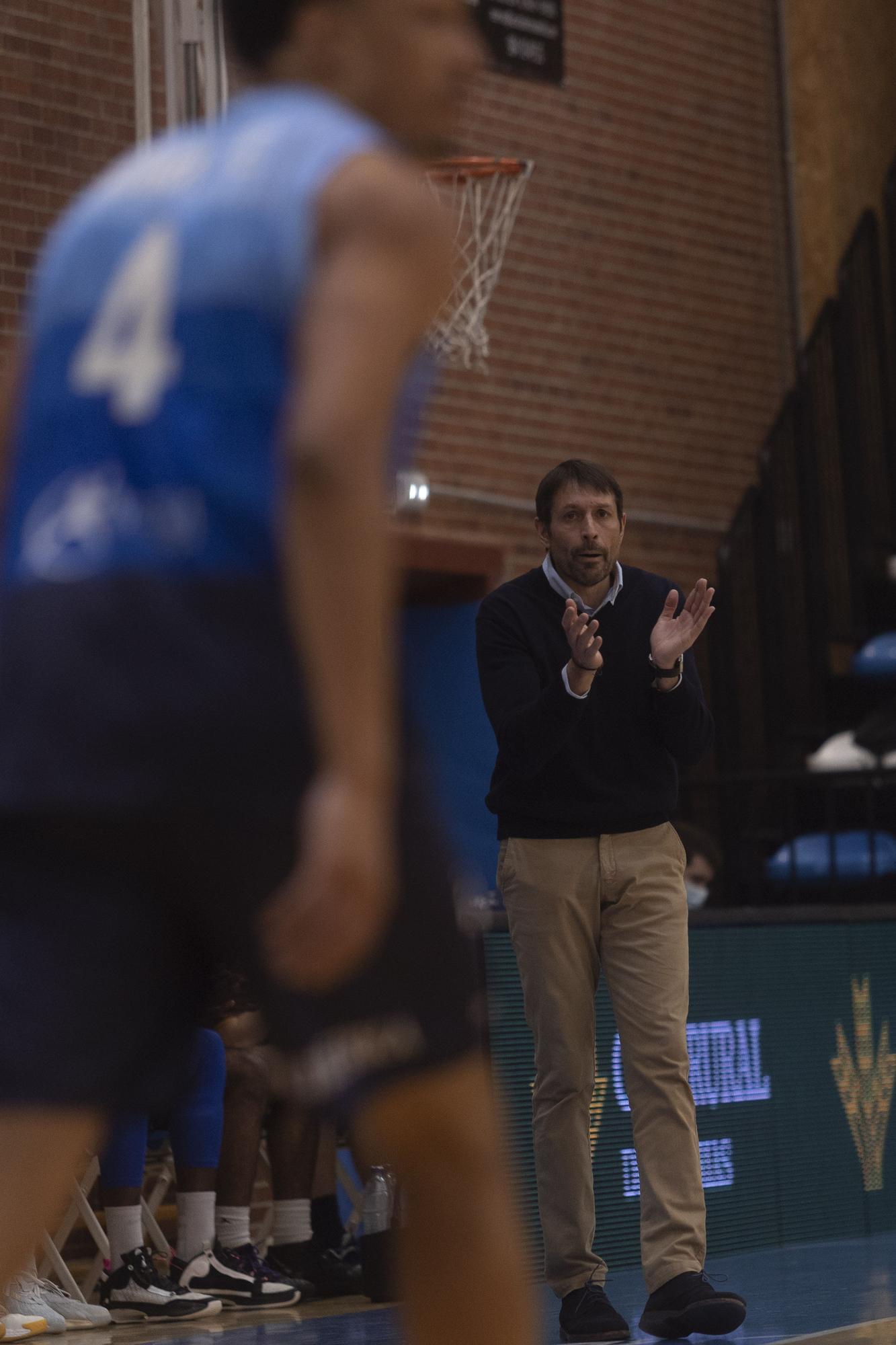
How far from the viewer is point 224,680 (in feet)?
5.60

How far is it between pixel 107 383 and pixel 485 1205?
768mm

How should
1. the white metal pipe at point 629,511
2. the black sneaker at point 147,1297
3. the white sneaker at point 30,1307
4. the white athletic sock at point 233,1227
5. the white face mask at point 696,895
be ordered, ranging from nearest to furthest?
the white sneaker at point 30,1307, the black sneaker at point 147,1297, the white athletic sock at point 233,1227, the white face mask at point 696,895, the white metal pipe at point 629,511

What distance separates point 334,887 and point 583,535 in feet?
11.3

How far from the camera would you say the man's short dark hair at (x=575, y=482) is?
198 inches

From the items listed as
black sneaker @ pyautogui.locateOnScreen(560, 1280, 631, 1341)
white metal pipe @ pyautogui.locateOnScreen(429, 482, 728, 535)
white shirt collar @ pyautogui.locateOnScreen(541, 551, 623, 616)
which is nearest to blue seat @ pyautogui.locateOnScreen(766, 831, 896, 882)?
white metal pipe @ pyautogui.locateOnScreen(429, 482, 728, 535)

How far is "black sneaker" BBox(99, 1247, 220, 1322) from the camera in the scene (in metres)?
5.95

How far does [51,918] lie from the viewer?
5.77 ft

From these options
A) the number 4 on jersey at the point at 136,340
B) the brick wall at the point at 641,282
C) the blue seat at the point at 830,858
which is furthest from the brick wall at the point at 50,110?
the number 4 on jersey at the point at 136,340

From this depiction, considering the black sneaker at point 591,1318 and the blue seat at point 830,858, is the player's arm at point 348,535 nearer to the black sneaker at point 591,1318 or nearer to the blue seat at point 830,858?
the black sneaker at point 591,1318

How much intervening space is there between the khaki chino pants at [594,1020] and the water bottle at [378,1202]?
1.09 metres

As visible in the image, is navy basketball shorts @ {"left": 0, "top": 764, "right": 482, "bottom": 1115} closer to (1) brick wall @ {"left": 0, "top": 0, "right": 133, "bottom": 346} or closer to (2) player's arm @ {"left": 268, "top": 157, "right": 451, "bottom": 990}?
(2) player's arm @ {"left": 268, "top": 157, "right": 451, "bottom": 990}

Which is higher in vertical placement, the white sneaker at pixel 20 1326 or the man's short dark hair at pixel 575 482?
the man's short dark hair at pixel 575 482

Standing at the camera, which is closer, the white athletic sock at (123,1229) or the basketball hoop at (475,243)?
the white athletic sock at (123,1229)

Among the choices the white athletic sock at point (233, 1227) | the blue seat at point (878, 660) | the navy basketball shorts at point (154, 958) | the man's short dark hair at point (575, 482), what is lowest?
the white athletic sock at point (233, 1227)
